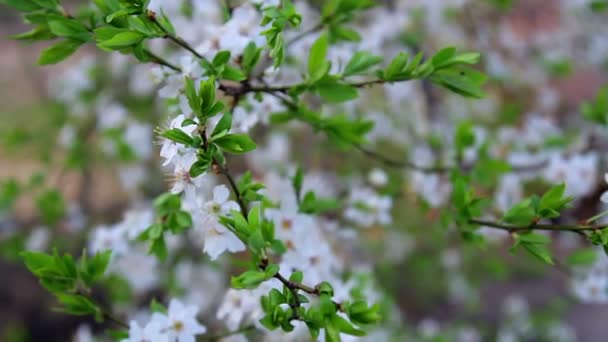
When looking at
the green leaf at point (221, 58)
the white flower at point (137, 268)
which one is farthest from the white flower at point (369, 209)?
the white flower at point (137, 268)

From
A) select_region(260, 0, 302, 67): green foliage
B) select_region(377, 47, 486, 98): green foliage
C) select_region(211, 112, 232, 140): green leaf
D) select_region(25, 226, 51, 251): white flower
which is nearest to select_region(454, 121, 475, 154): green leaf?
select_region(377, 47, 486, 98): green foliage

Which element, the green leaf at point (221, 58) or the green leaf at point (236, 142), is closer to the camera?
the green leaf at point (236, 142)

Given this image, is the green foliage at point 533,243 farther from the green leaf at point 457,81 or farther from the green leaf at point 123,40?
the green leaf at point 123,40

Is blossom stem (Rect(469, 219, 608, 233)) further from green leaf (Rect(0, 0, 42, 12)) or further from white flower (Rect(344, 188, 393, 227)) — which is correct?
green leaf (Rect(0, 0, 42, 12))

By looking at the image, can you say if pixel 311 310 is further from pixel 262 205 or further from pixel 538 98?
pixel 538 98

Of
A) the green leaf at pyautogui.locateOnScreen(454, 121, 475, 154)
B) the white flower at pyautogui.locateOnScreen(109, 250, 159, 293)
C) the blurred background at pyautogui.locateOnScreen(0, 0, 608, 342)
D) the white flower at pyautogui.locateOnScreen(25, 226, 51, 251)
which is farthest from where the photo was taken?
the blurred background at pyautogui.locateOnScreen(0, 0, 608, 342)

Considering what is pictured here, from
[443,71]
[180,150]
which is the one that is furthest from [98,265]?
[443,71]
